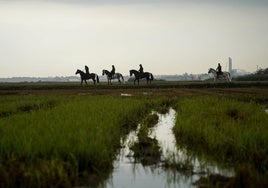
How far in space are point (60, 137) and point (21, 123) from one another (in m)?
2.54

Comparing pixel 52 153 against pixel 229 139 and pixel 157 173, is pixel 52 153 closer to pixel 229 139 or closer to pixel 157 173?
pixel 157 173

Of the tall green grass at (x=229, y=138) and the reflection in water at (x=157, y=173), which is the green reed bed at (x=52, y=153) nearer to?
the reflection in water at (x=157, y=173)

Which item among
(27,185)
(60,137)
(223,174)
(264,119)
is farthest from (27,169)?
(264,119)

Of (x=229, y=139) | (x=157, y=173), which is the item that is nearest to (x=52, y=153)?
(x=157, y=173)

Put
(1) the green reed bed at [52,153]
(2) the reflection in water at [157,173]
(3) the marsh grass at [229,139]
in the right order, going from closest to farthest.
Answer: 1. (1) the green reed bed at [52,153]
2. (2) the reflection in water at [157,173]
3. (3) the marsh grass at [229,139]

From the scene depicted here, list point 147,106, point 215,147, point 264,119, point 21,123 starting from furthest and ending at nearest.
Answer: point 147,106 < point 264,119 < point 21,123 < point 215,147

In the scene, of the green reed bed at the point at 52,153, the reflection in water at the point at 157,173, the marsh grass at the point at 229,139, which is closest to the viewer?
the green reed bed at the point at 52,153

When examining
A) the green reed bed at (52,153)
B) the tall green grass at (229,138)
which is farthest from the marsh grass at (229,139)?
the green reed bed at (52,153)

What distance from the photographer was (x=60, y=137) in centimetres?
766

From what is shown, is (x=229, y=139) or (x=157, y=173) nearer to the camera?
(x=157, y=173)

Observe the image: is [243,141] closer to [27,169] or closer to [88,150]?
[88,150]

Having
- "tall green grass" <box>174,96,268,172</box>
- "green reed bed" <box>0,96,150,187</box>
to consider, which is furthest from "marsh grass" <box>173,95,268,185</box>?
"green reed bed" <box>0,96,150,187</box>

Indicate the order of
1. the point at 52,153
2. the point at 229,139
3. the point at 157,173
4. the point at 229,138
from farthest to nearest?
the point at 229,138 < the point at 229,139 < the point at 157,173 < the point at 52,153

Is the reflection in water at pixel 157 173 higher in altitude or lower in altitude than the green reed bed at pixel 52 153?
lower
